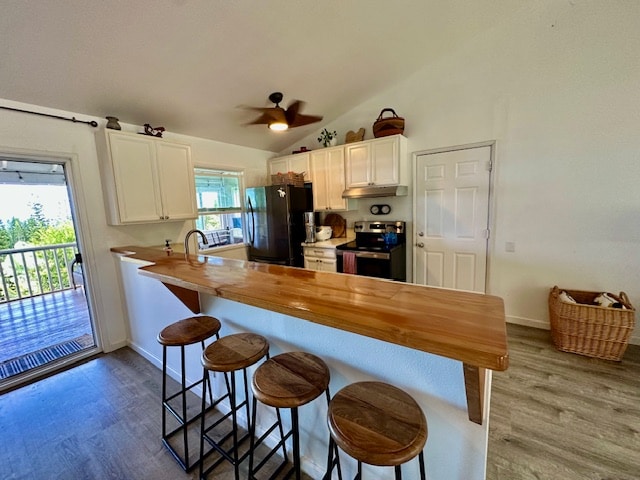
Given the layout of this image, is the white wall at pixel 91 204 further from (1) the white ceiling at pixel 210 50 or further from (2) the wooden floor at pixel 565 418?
(2) the wooden floor at pixel 565 418

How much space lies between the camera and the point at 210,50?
7.13 ft

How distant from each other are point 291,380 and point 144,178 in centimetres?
272

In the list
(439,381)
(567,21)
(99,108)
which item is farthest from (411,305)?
(567,21)

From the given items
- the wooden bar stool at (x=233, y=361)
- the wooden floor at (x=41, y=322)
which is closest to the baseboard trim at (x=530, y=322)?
the wooden bar stool at (x=233, y=361)

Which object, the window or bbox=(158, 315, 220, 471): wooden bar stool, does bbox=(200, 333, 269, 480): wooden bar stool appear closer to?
bbox=(158, 315, 220, 471): wooden bar stool

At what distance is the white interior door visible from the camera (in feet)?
10.2

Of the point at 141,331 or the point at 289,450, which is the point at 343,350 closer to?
the point at 289,450

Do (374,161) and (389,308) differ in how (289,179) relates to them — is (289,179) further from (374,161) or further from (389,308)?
(389,308)

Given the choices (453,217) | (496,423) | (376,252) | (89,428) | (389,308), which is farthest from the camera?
(453,217)

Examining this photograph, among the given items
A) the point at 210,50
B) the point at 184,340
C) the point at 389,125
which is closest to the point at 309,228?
the point at 389,125

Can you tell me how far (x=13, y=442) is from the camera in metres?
1.78

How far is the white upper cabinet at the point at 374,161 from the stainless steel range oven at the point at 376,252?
0.63 meters

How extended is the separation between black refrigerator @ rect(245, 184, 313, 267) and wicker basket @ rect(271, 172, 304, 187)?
0.40 feet

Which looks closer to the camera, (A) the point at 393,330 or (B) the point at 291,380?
(A) the point at 393,330
